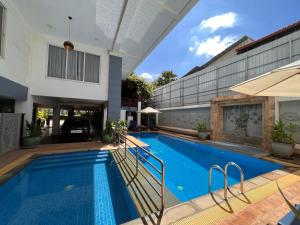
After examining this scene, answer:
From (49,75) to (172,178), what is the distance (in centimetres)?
787

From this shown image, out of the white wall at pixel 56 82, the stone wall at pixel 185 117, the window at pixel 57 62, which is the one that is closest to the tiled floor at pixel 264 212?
the white wall at pixel 56 82

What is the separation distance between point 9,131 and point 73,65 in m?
4.29

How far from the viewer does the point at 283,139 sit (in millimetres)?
6285

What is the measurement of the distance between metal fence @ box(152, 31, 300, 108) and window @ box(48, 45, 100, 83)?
864 cm

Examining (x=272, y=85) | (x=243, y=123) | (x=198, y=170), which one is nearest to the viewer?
(x=272, y=85)

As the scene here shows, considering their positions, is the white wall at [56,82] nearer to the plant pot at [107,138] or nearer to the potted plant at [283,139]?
the plant pot at [107,138]

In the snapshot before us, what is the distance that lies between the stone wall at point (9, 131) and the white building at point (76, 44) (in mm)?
782

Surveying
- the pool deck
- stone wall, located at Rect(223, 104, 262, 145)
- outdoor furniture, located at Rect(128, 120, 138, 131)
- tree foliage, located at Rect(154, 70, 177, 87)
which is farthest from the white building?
tree foliage, located at Rect(154, 70, 177, 87)

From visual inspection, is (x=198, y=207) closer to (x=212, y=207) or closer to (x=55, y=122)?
(x=212, y=207)

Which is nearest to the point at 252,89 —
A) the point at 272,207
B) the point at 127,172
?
the point at 272,207

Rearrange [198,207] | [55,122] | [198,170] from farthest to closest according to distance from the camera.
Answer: [55,122], [198,170], [198,207]

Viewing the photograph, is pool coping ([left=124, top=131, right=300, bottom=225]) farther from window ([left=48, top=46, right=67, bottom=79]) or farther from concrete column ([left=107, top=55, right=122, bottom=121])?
window ([left=48, top=46, right=67, bottom=79])

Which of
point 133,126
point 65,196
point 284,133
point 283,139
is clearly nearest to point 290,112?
point 284,133

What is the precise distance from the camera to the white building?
16.8 ft
